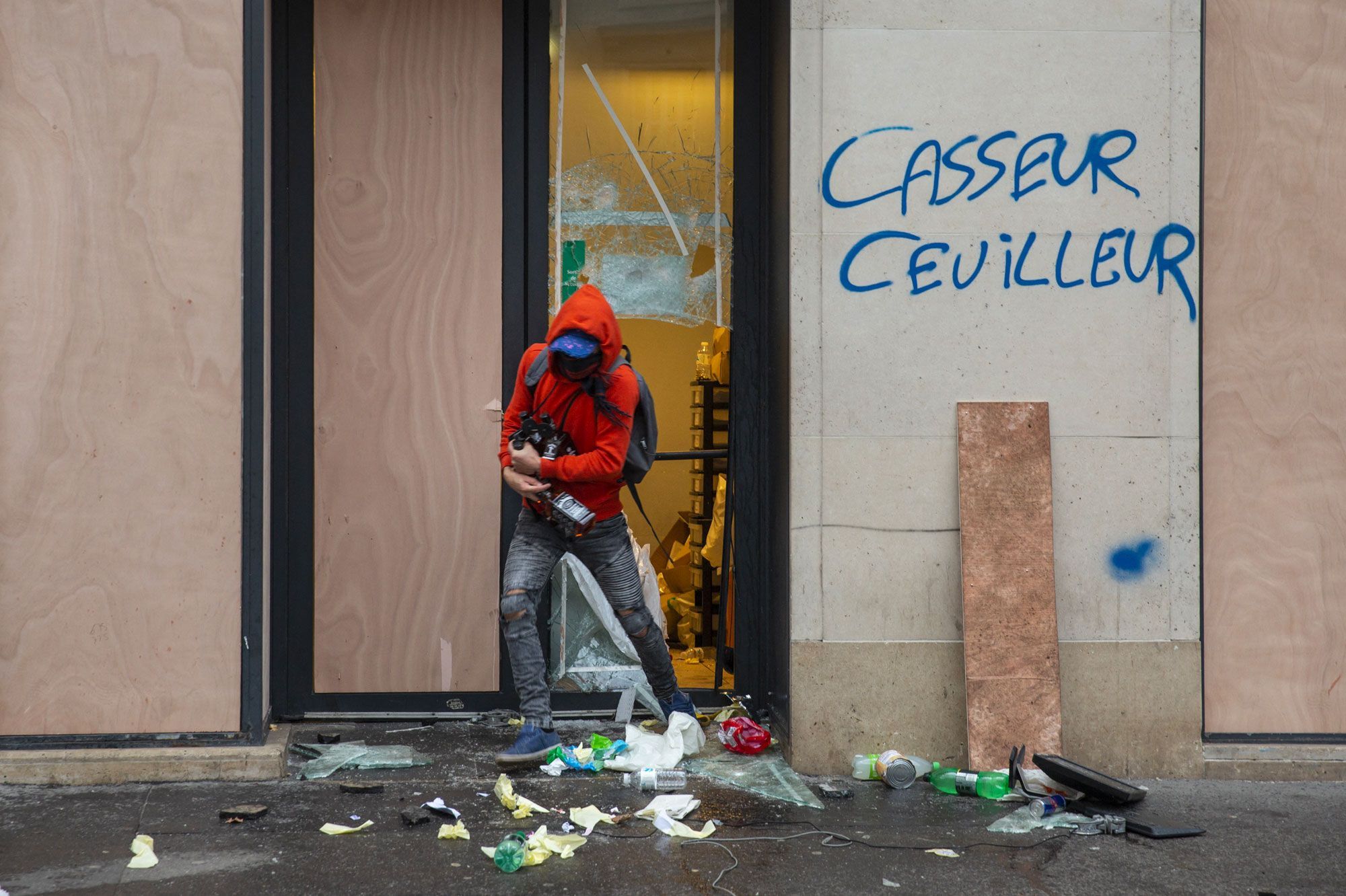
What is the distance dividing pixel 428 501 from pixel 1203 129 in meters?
3.82

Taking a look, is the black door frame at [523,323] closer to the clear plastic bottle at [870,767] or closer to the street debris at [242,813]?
the clear plastic bottle at [870,767]

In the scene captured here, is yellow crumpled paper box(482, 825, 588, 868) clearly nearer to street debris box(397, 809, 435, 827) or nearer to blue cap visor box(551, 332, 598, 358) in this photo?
street debris box(397, 809, 435, 827)

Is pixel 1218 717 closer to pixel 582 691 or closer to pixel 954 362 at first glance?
pixel 954 362

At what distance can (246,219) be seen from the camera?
499 cm

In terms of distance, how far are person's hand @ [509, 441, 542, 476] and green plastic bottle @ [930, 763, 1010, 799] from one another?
2.07 meters

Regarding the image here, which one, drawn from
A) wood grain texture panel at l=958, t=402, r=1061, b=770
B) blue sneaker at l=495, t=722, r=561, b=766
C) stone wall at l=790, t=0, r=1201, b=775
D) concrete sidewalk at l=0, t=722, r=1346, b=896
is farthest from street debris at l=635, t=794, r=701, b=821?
wood grain texture panel at l=958, t=402, r=1061, b=770

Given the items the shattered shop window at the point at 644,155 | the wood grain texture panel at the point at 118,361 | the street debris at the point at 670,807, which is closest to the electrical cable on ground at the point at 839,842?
the street debris at the point at 670,807

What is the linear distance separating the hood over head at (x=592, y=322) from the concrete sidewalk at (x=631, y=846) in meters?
1.77

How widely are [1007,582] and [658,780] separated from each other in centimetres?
166


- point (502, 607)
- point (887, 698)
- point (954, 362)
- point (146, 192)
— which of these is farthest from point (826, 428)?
point (146, 192)

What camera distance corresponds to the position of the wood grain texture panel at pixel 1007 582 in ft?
16.5

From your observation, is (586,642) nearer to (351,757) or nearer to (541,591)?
(541,591)

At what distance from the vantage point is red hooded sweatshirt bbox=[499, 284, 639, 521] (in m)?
5.07

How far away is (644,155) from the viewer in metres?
5.90
